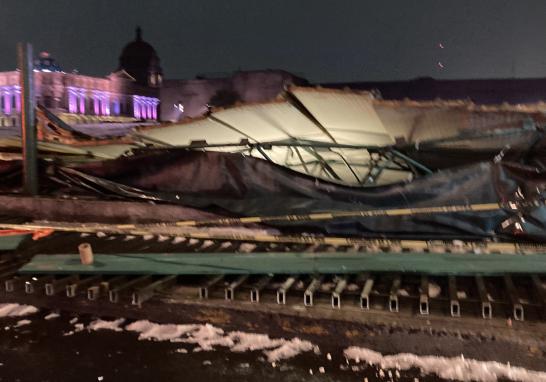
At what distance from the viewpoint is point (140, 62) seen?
220ft

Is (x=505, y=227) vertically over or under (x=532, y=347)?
over

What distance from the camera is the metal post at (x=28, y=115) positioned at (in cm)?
765

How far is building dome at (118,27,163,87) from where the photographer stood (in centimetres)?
6656

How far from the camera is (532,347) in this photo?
11.9 feet

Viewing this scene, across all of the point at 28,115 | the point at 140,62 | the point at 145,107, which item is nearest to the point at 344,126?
the point at 28,115

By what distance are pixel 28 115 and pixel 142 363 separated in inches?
211

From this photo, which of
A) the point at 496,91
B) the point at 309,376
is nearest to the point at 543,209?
the point at 309,376

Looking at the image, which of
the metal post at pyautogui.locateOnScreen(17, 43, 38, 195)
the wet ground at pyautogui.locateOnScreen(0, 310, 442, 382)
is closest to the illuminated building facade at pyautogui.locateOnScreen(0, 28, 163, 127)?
the metal post at pyautogui.locateOnScreen(17, 43, 38, 195)

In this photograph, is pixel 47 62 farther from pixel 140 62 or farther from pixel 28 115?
pixel 28 115

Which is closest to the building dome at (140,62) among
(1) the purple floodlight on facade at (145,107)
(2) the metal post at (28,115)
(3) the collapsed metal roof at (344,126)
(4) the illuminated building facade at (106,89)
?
(4) the illuminated building facade at (106,89)

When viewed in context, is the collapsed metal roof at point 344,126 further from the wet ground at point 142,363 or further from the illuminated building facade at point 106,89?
the illuminated building facade at point 106,89

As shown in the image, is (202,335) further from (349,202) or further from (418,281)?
(349,202)

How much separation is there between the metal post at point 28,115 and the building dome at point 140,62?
61.1 metres

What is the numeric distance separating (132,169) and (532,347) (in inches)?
225
